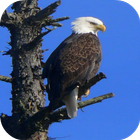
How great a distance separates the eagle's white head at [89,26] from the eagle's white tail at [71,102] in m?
1.78

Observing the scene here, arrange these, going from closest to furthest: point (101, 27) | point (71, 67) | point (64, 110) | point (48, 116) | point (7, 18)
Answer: point (48, 116) < point (64, 110) < point (71, 67) < point (7, 18) < point (101, 27)

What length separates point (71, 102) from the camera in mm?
5652

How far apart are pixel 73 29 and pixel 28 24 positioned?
1129 mm

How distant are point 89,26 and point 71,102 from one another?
6.86 feet

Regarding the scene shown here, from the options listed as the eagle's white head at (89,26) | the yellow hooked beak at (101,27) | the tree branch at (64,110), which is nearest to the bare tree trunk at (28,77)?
the tree branch at (64,110)

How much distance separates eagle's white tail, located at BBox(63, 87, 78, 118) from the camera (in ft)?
18.2

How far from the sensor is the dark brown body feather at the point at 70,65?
576cm

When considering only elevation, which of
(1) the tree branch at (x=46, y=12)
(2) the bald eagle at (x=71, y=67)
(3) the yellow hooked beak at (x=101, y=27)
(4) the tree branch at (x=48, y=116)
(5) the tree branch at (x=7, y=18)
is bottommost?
(4) the tree branch at (x=48, y=116)

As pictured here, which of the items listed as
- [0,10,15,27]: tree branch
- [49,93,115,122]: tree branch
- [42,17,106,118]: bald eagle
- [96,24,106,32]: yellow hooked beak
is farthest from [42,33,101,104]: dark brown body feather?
[0,10,15,27]: tree branch

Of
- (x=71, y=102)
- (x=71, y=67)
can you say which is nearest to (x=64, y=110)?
(x=71, y=102)

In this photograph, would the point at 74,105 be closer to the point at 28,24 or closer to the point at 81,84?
the point at 81,84

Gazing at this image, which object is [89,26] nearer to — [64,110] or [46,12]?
[46,12]

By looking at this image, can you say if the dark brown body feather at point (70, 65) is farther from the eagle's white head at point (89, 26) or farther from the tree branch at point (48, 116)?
the eagle's white head at point (89, 26)

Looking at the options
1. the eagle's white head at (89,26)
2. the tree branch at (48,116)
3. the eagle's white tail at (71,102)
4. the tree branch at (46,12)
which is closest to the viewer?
the tree branch at (48,116)
